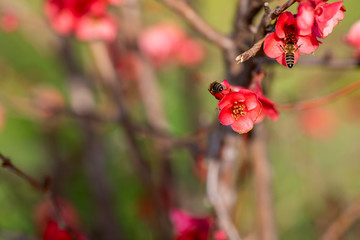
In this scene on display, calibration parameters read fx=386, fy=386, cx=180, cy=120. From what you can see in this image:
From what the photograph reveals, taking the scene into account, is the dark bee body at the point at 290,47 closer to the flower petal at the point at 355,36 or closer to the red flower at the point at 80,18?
the flower petal at the point at 355,36

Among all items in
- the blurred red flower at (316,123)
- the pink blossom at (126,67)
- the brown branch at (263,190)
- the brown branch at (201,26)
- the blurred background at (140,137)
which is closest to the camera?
the brown branch at (201,26)

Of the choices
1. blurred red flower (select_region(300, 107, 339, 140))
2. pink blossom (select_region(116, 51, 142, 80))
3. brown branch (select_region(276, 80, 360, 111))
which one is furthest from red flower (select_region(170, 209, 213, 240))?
blurred red flower (select_region(300, 107, 339, 140))

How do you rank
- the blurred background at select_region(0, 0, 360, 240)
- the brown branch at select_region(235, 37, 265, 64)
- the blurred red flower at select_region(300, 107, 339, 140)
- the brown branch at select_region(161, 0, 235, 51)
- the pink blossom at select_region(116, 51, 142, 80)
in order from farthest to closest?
the blurred red flower at select_region(300, 107, 339, 140), the pink blossom at select_region(116, 51, 142, 80), the blurred background at select_region(0, 0, 360, 240), the brown branch at select_region(161, 0, 235, 51), the brown branch at select_region(235, 37, 265, 64)

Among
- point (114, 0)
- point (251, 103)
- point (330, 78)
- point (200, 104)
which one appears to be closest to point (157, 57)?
point (200, 104)

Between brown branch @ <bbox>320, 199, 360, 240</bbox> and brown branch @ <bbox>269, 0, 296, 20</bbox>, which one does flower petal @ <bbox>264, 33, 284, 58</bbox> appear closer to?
brown branch @ <bbox>269, 0, 296, 20</bbox>

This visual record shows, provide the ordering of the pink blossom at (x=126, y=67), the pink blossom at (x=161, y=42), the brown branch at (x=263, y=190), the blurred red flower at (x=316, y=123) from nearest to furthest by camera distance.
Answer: the brown branch at (x=263, y=190) < the pink blossom at (x=126, y=67) < the pink blossom at (x=161, y=42) < the blurred red flower at (x=316, y=123)

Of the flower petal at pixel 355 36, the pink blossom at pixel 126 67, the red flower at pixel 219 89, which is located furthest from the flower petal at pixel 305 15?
the pink blossom at pixel 126 67

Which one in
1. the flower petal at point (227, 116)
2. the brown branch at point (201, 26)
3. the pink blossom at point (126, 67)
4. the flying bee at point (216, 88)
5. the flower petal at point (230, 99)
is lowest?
the flower petal at point (227, 116)

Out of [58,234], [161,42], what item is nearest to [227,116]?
[58,234]

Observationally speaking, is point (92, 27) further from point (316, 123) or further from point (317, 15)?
point (316, 123)
